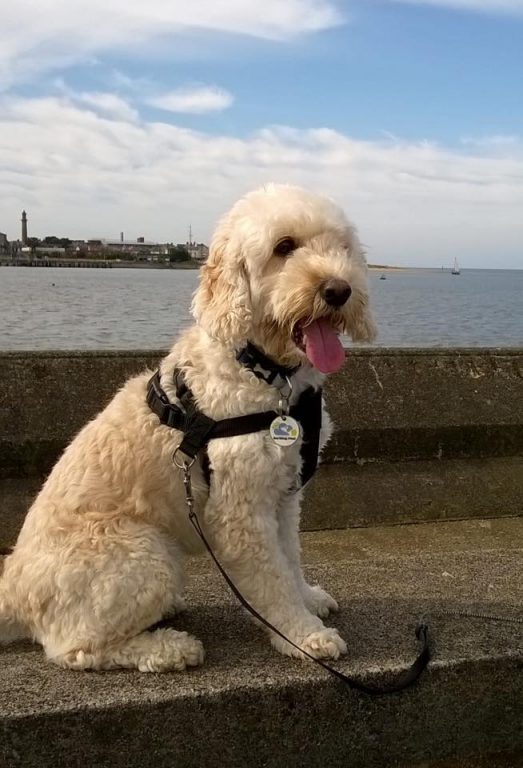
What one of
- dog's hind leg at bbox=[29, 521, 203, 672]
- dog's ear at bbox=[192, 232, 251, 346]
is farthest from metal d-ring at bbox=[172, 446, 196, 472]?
dog's ear at bbox=[192, 232, 251, 346]

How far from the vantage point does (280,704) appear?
279 centimetres

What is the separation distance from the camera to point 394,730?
9.51ft

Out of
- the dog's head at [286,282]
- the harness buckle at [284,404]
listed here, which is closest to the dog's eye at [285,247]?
the dog's head at [286,282]

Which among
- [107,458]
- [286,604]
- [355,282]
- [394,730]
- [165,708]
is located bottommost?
[394,730]

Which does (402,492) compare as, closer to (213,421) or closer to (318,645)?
(318,645)

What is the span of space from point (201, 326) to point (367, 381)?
8.23 ft

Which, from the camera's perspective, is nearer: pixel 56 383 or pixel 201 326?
pixel 201 326

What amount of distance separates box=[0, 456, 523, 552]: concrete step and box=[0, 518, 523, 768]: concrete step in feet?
5.14

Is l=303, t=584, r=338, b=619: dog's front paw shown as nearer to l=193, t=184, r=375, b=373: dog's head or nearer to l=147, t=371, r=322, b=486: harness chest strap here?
l=147, t=371, r=322, b=486: harness chest strap

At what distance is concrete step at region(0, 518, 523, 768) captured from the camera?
2654mm

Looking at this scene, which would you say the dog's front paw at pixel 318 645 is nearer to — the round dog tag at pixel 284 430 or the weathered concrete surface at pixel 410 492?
the round dog tag at pixel 284 430

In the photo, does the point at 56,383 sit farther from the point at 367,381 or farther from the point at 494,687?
the point at 494,687

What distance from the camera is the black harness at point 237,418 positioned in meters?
3.13

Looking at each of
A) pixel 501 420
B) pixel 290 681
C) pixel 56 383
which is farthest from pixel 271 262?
pixel 501 420
